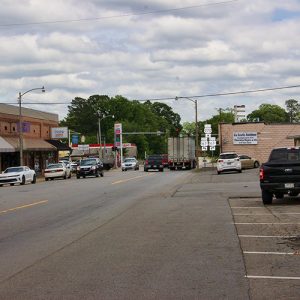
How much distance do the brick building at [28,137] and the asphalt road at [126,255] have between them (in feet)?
117

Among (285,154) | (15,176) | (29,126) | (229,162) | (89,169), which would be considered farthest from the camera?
(29,126)

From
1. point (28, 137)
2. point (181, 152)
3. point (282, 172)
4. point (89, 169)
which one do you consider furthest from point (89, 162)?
point (282, 172)

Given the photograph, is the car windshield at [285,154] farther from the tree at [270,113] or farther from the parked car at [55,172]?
the tree at [270,113]

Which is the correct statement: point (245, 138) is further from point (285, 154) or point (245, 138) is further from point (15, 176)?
point (285, 154)

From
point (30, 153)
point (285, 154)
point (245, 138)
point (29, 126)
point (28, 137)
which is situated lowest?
point (30, 153)

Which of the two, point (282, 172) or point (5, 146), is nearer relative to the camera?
point (282, 172)

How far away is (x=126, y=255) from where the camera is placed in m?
9.61

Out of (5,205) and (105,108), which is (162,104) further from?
(5,205)

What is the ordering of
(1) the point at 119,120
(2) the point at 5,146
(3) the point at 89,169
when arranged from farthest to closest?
(1) the point at 119,120 → (2) the point at 5,146 → (3) the point at 89,169

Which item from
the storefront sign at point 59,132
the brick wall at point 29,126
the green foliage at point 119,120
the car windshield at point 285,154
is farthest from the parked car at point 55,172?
the green foliage at point 119,120

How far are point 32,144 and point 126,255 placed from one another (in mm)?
49821

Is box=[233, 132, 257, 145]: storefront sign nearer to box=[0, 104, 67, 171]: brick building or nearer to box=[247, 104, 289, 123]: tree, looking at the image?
box=[0, 104, 67, 171]: brick building

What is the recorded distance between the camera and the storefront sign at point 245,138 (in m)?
65.8

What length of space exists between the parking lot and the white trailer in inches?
1667
